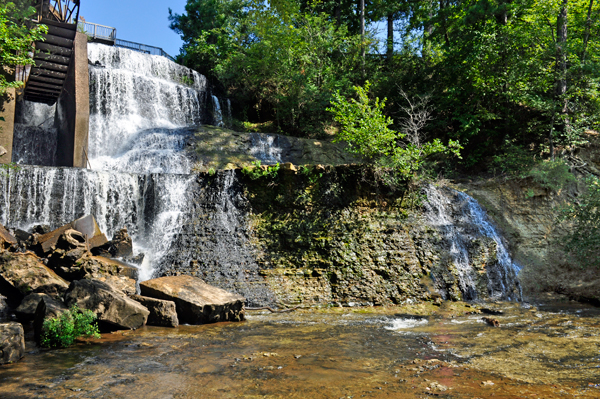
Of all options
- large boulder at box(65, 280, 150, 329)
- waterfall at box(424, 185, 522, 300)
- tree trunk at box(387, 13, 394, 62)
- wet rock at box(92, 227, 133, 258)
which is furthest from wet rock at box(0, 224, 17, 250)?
tree trunk at box(387, 13, 394, 62)

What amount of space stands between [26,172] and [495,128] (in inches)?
685

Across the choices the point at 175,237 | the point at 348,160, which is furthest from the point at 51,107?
the point at 348,160

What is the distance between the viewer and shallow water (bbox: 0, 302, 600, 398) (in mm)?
4242

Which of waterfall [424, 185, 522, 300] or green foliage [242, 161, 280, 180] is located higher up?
green foliage [242, 161, 280, 180]

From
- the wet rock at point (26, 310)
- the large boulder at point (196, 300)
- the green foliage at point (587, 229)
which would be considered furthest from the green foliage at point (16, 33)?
the green foliage at point (587, 229)

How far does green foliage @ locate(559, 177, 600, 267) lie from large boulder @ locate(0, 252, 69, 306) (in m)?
12.9

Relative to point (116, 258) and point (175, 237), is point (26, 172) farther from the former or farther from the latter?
point (175, 237)

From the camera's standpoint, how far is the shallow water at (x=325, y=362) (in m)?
4.24

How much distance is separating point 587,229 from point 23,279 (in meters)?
13.9

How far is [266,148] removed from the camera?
18.3 metres

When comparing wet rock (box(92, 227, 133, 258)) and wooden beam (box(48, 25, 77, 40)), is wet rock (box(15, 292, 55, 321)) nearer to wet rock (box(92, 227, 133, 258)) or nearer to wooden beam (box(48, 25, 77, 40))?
wet rock (box(92, 227, 133, 258))

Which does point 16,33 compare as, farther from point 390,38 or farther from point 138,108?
point 390,38

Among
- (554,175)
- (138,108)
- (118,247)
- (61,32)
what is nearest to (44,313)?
(118,247)

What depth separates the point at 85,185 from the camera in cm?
1188
